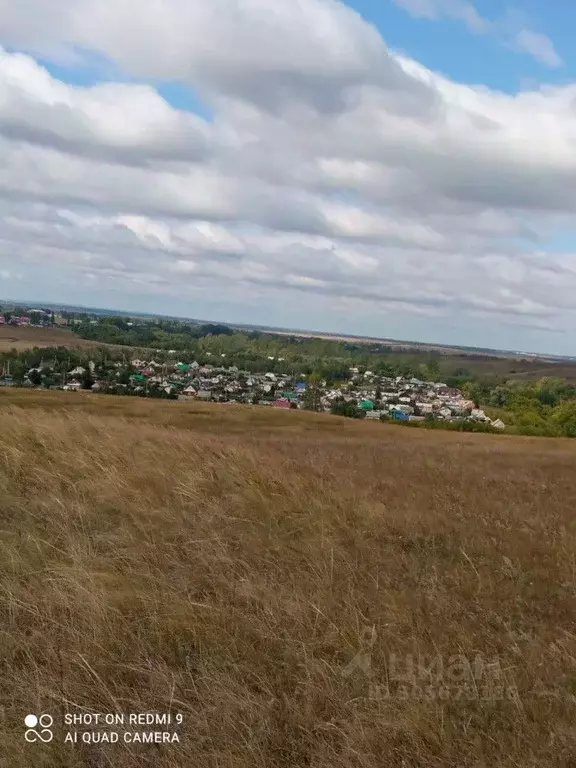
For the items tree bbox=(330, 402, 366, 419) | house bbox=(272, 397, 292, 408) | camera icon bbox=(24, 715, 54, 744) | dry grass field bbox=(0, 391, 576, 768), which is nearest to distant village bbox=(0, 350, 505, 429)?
house bbox=(272, 397, 292, 408)

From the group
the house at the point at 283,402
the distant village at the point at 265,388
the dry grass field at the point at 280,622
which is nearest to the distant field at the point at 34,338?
the distant village at the point at 265,388

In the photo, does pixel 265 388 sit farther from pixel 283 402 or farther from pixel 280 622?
pixel 280 622

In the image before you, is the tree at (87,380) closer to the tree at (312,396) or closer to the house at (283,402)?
the house at (283,402)

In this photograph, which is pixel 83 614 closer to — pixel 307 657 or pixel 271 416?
pixel 307 657

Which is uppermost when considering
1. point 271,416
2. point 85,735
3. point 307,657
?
point 307,657

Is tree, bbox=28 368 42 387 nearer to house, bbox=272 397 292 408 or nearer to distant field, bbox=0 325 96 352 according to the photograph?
distant field, bbox=0 325 96 352

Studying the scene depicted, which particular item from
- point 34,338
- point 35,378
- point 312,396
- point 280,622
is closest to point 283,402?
point 312,396

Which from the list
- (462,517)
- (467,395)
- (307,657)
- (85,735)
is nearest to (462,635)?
(307,657)
